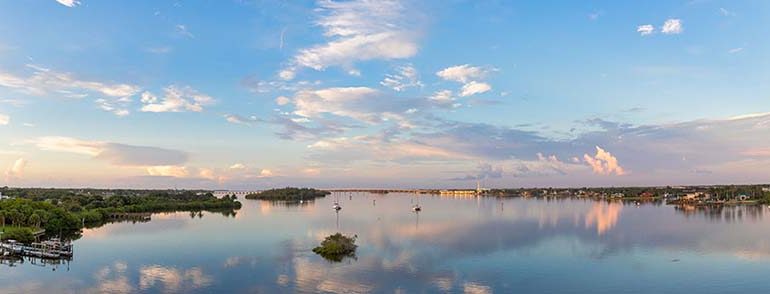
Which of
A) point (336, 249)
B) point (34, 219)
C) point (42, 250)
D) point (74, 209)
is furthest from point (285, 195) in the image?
point (336, 249)

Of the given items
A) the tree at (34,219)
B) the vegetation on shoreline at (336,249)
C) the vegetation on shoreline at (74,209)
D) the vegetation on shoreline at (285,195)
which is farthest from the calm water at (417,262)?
the vegetation on shoreline at (285,195)

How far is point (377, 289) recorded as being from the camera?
2934 cm

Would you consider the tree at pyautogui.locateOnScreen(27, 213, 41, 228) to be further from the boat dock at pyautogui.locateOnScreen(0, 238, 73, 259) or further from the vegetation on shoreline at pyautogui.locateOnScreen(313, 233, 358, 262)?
the vegetation on shoreline at pyautogui.locateOnScreen(313, 233, 358, 262)

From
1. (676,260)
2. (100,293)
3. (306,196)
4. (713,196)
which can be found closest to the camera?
(100,293)

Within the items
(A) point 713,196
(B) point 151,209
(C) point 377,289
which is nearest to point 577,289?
(C) point 377,289

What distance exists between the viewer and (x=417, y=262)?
3788 centimetres

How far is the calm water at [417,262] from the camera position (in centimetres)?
3069

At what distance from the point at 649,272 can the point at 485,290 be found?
1240 cm

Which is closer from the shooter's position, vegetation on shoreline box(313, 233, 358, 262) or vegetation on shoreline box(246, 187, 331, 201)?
vegetation on shoreline box(313, 233, 358, 262)

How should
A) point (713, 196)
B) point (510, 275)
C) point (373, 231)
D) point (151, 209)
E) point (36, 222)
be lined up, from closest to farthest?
point (510, 275) → point (36, 222) → point (373, 231) → point (151, 209) → point (713, 196)

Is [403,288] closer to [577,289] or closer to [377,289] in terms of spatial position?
[377,289]

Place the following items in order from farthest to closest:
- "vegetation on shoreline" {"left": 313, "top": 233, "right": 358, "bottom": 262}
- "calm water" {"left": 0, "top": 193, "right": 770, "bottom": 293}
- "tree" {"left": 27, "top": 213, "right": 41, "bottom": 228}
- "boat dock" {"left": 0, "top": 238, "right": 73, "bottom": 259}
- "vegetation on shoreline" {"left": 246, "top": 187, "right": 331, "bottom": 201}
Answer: "vegetation on shoreline" {"left": 246, "top": 187, "right": 331, "bottom": 201} < "tree" {"left": 27, "top": 213, "right": 41, "bottom": 228} < "boat dock" {"left": 0, "top": 238, "right": 73, "bottom": 259} < "vegetation on shoreline" {"left": 313, "top": 233, "right": 358, "bottom": 262} < "calm water" {"left": 0, "top": 193, "right": 770, "bottom": 293}

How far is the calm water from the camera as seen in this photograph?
30688 millimetres

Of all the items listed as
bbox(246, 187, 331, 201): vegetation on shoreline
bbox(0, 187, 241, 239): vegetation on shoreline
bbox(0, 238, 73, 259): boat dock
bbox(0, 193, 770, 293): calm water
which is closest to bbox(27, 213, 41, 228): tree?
bbox(0, 187, 241, 239): vegetation on shoreline
